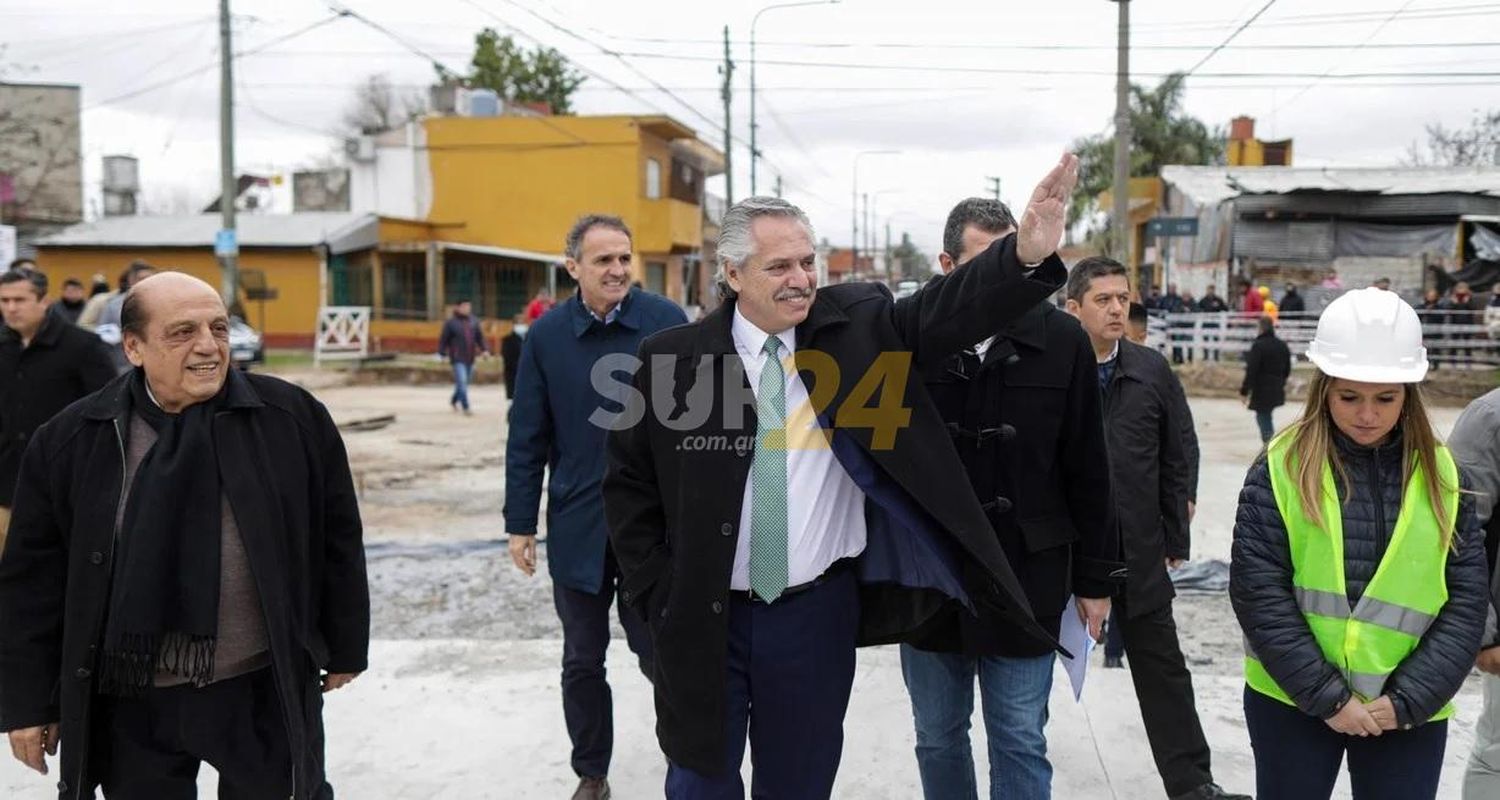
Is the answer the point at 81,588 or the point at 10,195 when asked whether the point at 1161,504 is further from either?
the point at 10,195

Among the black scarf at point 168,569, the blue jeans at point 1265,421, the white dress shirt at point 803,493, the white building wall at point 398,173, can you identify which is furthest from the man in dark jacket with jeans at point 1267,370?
the white building wall at point 398,173

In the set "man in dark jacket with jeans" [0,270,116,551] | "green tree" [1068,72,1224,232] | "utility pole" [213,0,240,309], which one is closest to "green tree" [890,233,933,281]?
"green tree" [1068,72,1224,232]

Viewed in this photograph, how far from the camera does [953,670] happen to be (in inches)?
128

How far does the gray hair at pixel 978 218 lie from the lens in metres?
3.31

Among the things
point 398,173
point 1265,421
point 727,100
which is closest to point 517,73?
point 398,173

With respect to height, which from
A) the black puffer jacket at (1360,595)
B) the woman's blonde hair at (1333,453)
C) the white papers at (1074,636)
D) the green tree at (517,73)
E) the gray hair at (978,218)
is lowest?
the white papers at (1074,636)

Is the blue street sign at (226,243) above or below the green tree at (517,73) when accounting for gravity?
below

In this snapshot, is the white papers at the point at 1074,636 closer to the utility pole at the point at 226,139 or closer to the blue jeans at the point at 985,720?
the blue jeans at the point at 985,720

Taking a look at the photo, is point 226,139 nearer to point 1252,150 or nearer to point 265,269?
point 265,269

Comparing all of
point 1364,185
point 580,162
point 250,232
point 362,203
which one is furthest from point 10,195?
point 1364,185

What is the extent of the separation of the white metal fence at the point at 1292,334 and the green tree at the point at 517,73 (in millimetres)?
32231

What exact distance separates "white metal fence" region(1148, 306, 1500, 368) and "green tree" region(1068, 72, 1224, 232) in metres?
20.9

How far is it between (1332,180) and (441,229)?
24.1 meters

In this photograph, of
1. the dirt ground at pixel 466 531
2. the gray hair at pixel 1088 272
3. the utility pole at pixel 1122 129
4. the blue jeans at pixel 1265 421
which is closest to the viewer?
the gray hair at pixel 1088 272
